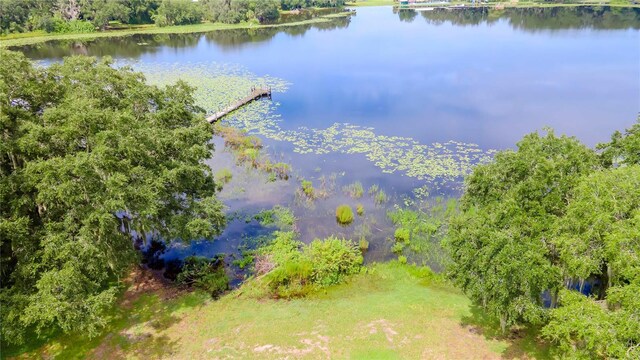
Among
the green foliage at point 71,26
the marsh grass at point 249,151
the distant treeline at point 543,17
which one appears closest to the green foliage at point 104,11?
the green foliage at point 71,26

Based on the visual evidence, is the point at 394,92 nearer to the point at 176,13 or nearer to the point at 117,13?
the point at 176,13

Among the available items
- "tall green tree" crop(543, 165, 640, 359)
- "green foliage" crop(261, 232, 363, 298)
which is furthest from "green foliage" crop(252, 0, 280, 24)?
"tall green tree" crop(543, 165, 640, 359)

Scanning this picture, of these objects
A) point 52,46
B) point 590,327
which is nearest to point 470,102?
point 590,327

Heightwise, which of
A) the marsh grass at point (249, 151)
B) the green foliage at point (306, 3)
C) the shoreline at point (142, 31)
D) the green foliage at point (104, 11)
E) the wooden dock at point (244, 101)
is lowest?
the marsh grass at point (249, 151)

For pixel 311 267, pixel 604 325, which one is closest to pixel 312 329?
pixel 311 267

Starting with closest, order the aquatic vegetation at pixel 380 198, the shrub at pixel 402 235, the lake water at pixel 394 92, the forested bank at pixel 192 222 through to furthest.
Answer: the forested bank at pixel 192 222
the shrub at pixel 402 235
the aquatic vegetation at pixel 380 198
the lake water at pixel 394 92

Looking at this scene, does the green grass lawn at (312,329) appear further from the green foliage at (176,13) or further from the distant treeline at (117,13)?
the green foliage at (176,13)
